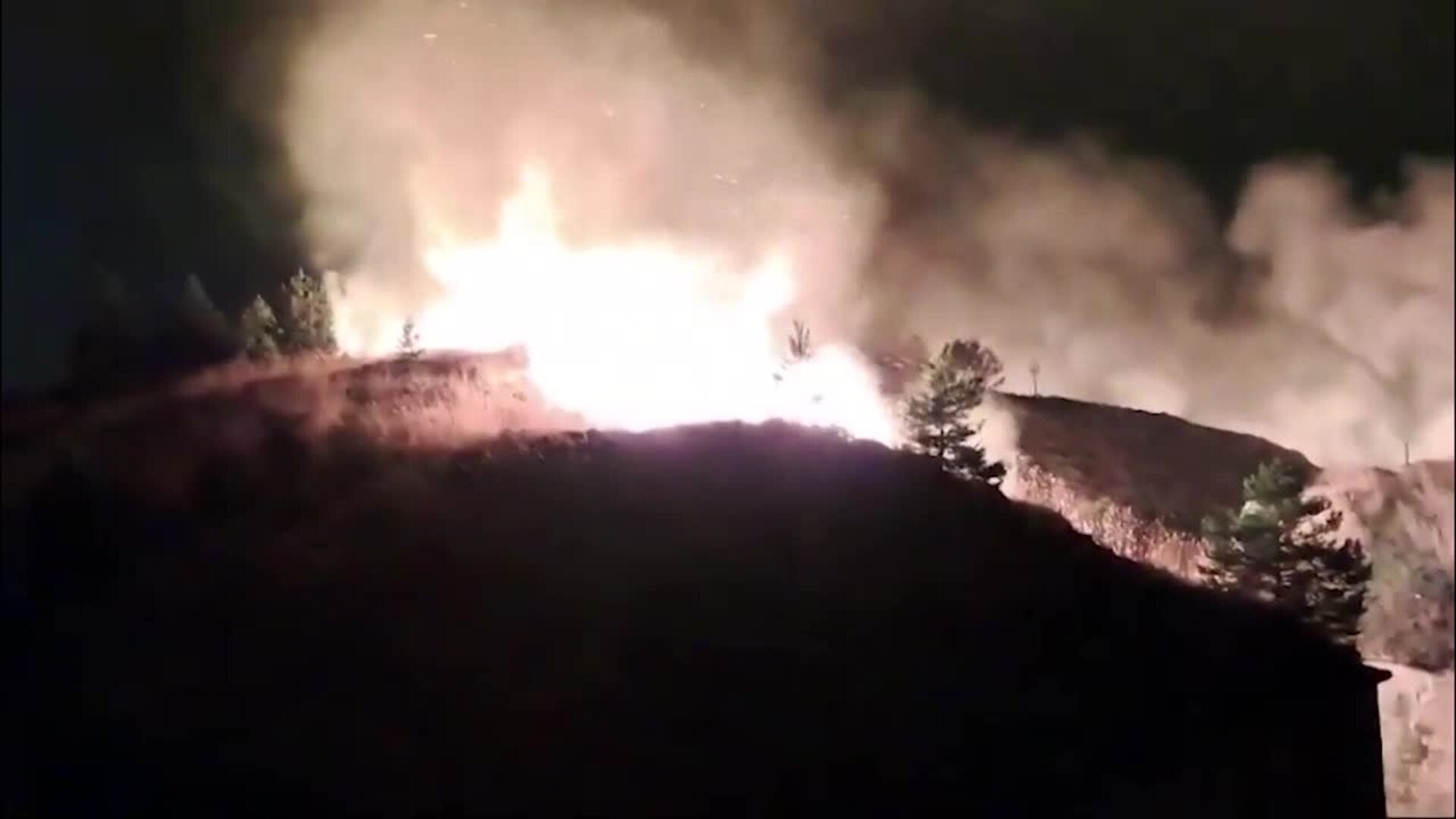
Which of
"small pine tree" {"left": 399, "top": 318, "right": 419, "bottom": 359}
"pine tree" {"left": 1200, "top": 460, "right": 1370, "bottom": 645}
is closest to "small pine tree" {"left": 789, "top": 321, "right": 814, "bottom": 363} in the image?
"small pine tree" {"left": 399, "top": 318, "right": 419, "bottom": 359}

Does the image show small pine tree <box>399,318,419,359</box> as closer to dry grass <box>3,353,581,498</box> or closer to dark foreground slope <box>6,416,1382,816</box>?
dry grass <box>3,353,581,498</box>

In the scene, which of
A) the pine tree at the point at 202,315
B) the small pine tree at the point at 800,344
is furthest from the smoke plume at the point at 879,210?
the pine tree at the point at 202,315

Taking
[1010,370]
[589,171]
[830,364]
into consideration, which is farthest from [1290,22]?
[589,171]

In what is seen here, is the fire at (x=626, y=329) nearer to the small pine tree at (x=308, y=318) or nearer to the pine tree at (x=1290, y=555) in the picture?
the small pine tree at (x=308, y=318)

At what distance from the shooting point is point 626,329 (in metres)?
1.72

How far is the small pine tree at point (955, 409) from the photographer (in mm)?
1769

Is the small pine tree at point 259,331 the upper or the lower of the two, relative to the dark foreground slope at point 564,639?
upper

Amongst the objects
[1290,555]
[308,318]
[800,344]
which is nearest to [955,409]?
[800,344]

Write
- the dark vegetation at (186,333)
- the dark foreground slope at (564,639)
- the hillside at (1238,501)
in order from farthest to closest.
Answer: the hillside at (1238,501) → the dark vegetation at (186,333) → the dark foreground slope at (564,639)

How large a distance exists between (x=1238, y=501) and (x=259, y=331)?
4.20 feet

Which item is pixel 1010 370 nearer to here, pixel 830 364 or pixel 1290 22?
pixel 830 364

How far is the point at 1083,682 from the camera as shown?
1777mm

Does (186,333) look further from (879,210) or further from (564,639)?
(879,210)

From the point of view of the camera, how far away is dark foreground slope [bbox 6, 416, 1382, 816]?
158 centimetres
